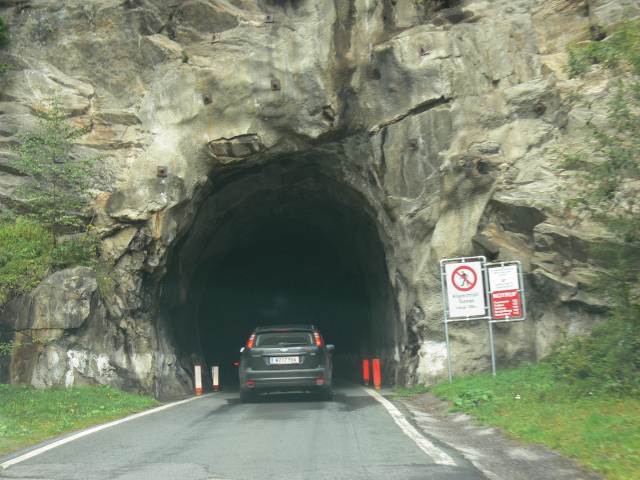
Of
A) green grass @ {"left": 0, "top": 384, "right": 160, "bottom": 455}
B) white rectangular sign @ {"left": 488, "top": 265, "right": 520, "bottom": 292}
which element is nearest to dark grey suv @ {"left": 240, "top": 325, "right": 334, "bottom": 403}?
green grass @ {"left": 0, "top": 384, "right": 160, "bottom": 455}

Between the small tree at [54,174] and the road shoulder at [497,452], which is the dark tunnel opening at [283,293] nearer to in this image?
the small tree at [54,174]

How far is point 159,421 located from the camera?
9.28 metres

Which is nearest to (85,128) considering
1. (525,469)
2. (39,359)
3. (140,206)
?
(140,206)

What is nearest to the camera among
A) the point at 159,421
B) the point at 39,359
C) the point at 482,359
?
the point at 159,421

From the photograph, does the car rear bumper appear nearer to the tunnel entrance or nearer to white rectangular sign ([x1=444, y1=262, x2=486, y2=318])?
white rectangular sign ([x1=444, y1=262, x2=486, y2=318])

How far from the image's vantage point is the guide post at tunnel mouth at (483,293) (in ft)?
40.8

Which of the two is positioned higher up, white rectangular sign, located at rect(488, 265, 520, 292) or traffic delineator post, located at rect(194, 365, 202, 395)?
white rectangular sign, located at rect(488, 265, 520, 292)

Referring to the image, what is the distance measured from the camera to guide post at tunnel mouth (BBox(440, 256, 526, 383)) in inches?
489

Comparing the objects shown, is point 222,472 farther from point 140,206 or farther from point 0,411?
point 140,206

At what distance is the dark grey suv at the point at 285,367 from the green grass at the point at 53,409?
211 centimetres

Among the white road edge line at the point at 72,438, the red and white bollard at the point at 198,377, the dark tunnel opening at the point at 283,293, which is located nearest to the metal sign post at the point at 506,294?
the white road edge line at the point at 72,438

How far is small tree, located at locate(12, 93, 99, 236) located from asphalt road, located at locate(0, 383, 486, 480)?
649 centimetres

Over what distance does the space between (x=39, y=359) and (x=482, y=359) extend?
384 inches

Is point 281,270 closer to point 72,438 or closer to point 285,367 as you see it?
point 285,367
